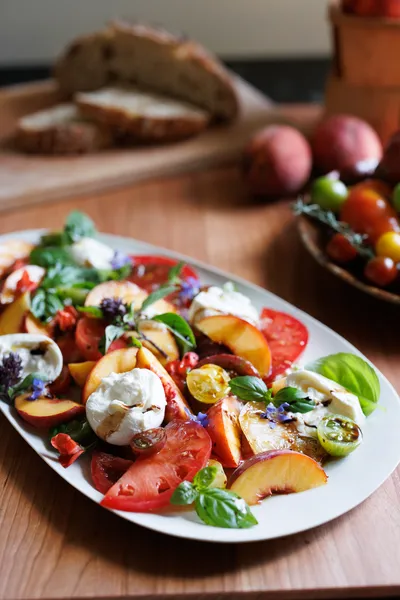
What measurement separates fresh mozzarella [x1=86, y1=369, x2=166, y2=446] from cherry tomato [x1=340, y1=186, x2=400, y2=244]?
810 millimetres

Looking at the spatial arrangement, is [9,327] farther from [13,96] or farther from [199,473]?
[13,96]

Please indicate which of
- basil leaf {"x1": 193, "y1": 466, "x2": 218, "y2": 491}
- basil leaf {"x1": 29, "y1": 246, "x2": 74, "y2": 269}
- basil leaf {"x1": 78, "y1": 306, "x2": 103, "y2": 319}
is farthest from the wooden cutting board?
basil leaf {"x1": 193, "y1": 466, "x2": 218, "y2": 491}

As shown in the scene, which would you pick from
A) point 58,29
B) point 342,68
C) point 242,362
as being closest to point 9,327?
point 242,362

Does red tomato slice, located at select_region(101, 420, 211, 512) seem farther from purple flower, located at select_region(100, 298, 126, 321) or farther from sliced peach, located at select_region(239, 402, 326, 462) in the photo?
purple flower, located at select_region(100, 298, 126, 321)

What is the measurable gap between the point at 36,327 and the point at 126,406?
37 cm

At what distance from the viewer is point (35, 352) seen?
1.47 metres

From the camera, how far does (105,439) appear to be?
128 centimetres

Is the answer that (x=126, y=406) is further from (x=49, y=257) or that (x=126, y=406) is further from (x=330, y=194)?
(x=330, y=194)

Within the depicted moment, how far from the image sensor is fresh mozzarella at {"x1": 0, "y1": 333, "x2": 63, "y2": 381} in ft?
4.74

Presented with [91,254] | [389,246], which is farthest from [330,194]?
[91,254]

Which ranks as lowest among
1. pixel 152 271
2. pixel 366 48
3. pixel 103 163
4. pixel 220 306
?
pixel 103 163

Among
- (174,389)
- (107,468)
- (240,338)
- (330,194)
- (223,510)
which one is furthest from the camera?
(330,194)

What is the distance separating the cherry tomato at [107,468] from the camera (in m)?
1.24

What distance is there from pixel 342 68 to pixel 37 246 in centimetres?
125
